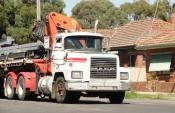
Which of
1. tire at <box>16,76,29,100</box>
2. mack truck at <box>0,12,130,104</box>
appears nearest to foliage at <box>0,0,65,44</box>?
mack truck at <box>0,12,130,104</box>

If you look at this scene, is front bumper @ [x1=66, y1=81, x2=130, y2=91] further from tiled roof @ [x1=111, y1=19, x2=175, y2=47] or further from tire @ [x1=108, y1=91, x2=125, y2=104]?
tiled roof @ [x1=111, y1=19, x2=175, y2=47]

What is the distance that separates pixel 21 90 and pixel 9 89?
1.48 m

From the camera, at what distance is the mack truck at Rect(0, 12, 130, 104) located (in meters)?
22.0

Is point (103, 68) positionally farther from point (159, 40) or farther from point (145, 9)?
point (145, 9)

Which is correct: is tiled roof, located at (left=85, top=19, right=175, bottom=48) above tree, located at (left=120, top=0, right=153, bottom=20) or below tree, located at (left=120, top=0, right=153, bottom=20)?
below

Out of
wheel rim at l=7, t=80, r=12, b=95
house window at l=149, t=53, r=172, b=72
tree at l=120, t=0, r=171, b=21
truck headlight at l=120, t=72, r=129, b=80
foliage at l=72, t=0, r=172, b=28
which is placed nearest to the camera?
truck headlight at l=120, t=72, r=129, b=80

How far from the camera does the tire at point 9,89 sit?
26.4 meters

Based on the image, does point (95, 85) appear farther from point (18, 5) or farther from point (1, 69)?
point (18, 5)

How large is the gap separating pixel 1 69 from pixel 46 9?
27.4 metres

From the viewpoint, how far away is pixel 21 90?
83.5ft

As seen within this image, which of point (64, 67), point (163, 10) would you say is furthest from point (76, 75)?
point (163, 10)

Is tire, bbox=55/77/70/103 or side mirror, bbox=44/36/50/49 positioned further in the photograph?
side mirror, bbox=44/36/50/49

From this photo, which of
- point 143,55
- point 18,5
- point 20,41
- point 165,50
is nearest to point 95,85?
point 165,50

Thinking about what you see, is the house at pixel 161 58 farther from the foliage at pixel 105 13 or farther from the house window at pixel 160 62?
the foliage at pixel 105 13
